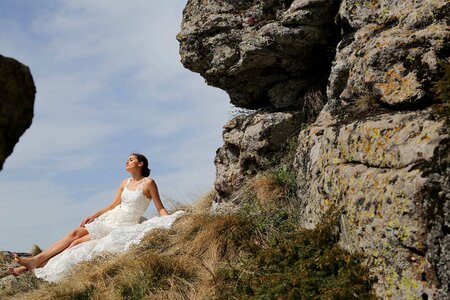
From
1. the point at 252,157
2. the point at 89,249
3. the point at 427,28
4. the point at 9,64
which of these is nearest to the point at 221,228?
the point at 252,157

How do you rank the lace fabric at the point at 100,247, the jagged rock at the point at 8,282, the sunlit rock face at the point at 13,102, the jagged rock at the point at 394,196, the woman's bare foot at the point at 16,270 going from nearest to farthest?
the sunlit rock face at the point at 13,102 < the jagged rock at the point at 394,196 < the jagged rock at the point at 8,282 < the lace fabric at the point at 100,247 < the woman's bare foot at the point at 16,270

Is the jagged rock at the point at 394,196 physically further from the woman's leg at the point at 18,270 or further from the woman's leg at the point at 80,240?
the woman's leg at the point at 18,270

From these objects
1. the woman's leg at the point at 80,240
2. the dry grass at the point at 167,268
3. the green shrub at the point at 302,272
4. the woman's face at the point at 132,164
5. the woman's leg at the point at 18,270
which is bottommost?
the green shrub at the point at 302,272

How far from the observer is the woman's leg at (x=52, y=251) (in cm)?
1130

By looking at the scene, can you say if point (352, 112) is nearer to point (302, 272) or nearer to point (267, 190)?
point (302, 272)

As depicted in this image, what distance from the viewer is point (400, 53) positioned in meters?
6.70

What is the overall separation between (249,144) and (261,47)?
5.57 ft

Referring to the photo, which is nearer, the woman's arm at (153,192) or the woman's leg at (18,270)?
the woman's leg at (18,270)

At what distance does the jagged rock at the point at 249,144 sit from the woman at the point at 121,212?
A: 1544mm

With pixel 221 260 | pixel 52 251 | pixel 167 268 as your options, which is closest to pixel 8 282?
pixel 52 251

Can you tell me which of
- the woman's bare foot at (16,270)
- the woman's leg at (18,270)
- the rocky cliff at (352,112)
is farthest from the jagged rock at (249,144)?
the woman's bare foot at (16,270)

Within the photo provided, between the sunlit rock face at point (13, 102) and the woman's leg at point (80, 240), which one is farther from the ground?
the sunlit rock face at point (13, 102)

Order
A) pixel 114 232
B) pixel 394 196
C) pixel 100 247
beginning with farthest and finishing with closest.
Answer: pixel 114 232 < pixel 100 247 < pixel 394 196

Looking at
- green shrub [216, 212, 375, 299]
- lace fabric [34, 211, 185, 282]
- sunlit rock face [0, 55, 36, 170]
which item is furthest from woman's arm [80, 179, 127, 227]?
sunlit rock face [0, 55, 36, 170]
